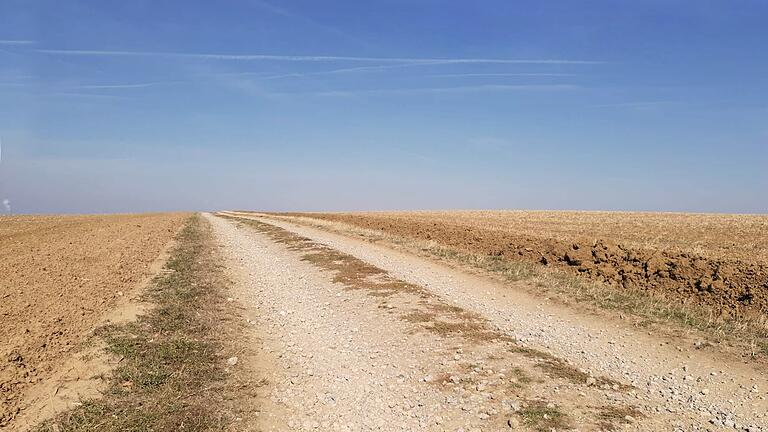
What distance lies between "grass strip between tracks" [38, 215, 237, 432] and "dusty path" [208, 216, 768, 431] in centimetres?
99

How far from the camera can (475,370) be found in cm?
798

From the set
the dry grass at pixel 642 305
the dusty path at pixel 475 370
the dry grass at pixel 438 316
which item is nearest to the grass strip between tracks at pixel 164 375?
the dusty path at pixel 475 370

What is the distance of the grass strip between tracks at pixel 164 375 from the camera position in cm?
612

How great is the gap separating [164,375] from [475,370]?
526cm

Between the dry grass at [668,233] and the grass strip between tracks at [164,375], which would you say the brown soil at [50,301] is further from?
the dry grass at [668,233]

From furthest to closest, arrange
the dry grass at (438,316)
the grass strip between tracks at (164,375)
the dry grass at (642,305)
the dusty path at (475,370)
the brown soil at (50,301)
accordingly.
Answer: the dry grass at (642,305), the dry grass at (438,316), the brown soil at (50,301), the dusty path at (475,370), the grass strip between tracks at (164,375)

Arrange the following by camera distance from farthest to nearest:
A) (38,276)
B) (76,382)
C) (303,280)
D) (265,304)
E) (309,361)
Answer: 1. (303,280)
2. (38,276)
3. (265,304)
4. (309,361)
5. (76,382)

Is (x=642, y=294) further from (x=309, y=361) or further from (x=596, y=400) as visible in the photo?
(x=309, y=361)

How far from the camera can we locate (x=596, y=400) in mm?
6801

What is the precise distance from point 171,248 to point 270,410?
21.2 metres

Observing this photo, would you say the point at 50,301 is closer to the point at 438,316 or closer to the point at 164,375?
the point at 164,375

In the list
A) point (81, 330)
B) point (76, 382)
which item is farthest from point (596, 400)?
point (81, 330)

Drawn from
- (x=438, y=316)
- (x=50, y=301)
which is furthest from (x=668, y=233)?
(x=50, y=301)

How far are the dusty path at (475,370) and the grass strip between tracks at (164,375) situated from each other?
99 cm
